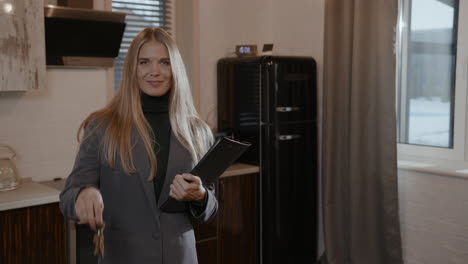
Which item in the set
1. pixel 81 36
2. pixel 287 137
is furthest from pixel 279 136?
pixel 81 36

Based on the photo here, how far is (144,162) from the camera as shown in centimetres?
166

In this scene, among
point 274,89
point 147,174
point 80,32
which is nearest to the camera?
point 147,174

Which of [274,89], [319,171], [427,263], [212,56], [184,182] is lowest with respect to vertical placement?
[427,263]

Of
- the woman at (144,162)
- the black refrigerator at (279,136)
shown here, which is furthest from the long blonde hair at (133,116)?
the black refrigerator at (279,136)

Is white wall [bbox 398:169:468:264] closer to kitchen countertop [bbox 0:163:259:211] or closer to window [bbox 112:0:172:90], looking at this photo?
window [bbox 112:0:172:90]

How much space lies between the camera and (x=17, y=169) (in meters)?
2.94

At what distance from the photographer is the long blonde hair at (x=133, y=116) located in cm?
164

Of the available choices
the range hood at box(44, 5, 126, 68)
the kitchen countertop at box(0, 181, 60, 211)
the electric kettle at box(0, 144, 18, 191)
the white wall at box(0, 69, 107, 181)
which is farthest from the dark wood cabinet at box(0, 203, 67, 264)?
the range hood at box(44, 5, 126, 68)

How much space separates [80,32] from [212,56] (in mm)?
1143

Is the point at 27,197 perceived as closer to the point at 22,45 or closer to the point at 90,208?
the point at 22,45

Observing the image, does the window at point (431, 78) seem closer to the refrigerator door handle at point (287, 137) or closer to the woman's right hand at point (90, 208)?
the refrigerator door handle at point (287, 137)

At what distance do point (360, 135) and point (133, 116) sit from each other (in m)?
2.00

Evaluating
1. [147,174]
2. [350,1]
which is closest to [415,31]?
[350,1]

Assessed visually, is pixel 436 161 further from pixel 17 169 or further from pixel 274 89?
pixel 17 169
